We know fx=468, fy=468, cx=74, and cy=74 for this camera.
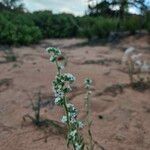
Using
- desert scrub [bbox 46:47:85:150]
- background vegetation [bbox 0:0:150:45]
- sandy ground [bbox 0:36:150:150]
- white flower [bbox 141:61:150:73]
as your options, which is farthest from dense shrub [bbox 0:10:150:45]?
desert scrub [bbox 46:47:85:150]

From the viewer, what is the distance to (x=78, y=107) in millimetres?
4543

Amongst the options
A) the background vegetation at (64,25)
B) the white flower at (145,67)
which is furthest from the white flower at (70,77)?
the background vegetation at (64,25)

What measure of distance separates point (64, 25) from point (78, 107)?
9.69 metres

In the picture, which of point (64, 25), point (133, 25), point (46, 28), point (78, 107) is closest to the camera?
point (78, 107)

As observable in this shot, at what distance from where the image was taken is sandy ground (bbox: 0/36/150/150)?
376 cm

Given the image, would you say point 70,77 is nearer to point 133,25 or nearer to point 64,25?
point 133,25

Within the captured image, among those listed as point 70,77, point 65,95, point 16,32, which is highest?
point 70,77

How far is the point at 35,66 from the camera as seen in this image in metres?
6.63

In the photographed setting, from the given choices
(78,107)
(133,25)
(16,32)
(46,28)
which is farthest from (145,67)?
(46,28)

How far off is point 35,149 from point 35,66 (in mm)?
3096

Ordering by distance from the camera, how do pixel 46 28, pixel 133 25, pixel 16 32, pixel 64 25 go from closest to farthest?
pixel 133 25
pixel 16 32
pixel 46 28
pixel 64 25

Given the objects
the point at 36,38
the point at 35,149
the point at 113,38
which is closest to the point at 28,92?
the point at 35,149

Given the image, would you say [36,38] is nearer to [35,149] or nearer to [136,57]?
[136,57]

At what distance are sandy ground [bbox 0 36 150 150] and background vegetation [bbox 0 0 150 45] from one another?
3.78m
